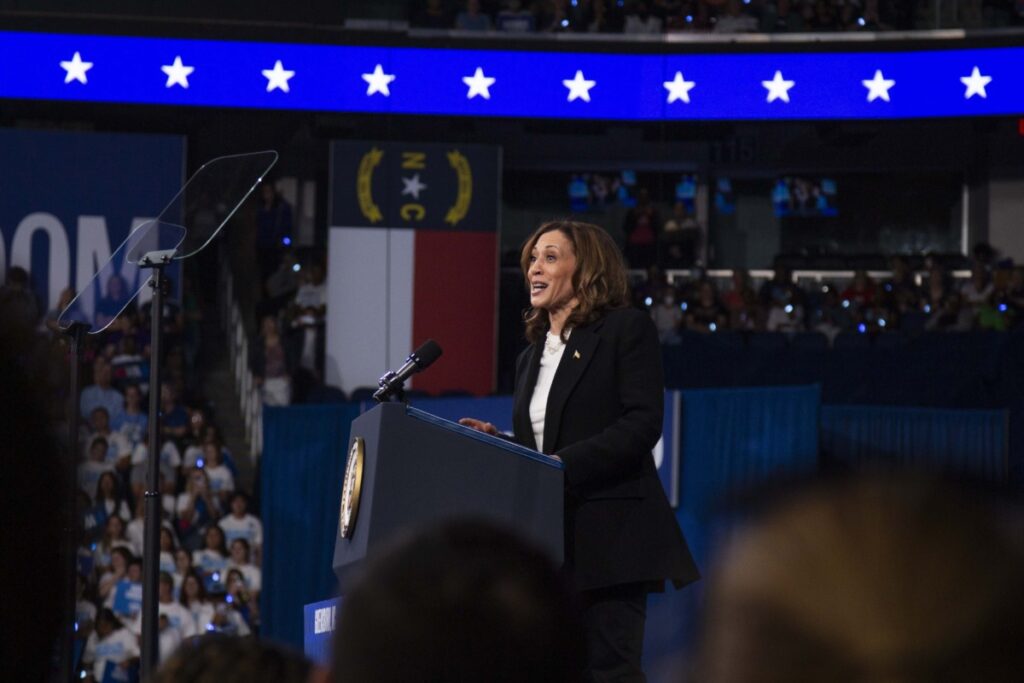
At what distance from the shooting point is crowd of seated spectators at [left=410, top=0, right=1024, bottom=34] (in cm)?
1288

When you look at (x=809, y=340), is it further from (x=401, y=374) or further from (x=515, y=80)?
(x=401, y=374)

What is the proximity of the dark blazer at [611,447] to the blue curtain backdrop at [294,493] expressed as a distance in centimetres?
666

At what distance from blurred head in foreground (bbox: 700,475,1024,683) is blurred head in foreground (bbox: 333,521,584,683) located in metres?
0.15

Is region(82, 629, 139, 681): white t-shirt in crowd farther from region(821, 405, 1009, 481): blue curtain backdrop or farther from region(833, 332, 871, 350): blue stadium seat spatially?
region(833, 332, 871, 350): blue stadium seat

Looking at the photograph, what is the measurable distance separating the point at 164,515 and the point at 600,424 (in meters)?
7.13

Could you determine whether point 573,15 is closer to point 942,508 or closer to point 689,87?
point 689,87

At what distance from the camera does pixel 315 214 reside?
14.6m

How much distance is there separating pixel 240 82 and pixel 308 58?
62 centimetres

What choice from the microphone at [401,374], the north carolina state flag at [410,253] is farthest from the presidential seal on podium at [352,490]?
the north carolina state flag at [410,253]

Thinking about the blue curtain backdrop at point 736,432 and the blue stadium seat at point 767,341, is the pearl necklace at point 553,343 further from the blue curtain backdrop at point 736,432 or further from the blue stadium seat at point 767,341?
the blue stadium seat at point 767,341

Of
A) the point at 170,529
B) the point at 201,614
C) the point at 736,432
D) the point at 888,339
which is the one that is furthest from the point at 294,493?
the point at 888,339

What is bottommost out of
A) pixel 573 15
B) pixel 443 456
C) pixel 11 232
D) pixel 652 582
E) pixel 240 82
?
pixel 652 582

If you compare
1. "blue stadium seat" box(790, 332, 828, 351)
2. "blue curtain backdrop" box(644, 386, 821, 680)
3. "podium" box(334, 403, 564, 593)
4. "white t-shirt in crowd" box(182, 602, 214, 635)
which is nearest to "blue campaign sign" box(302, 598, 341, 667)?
"podium" box(334, 403, 564, 593)

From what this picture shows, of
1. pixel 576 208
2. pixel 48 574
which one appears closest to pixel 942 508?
pixel 48 574
